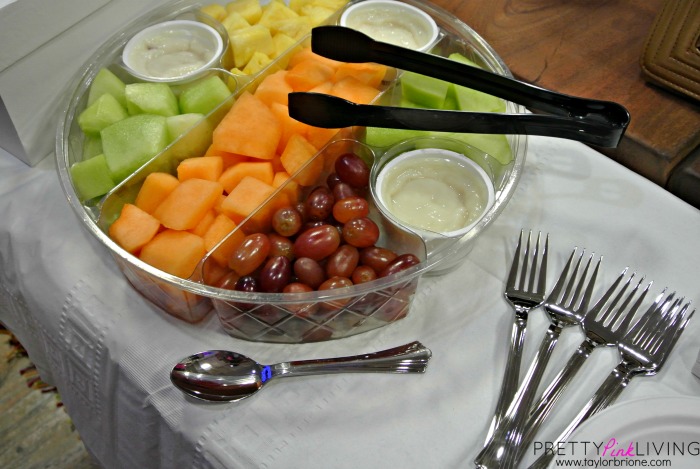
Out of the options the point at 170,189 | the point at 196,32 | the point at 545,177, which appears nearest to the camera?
the point at 170,189

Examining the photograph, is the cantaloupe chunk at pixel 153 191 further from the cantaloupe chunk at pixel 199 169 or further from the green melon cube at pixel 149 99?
the green melon cube at pixel 149 99

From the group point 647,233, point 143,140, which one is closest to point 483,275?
point 647,233

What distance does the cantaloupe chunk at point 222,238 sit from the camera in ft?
2.59

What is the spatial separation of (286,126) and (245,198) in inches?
5.8

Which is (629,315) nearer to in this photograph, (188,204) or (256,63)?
(188,204)

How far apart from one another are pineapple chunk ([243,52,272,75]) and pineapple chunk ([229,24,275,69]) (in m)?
0.01

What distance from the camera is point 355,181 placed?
34.3 inches

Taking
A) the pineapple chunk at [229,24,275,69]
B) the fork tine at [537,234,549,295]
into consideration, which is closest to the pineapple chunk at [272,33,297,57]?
the pineapple chunk at [229,24,275,69]

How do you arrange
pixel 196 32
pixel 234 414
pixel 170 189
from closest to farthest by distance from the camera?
pixel 234 414 < pixel 170 189 < pixel 196 32

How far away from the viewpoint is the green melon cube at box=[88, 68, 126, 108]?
3.20ft

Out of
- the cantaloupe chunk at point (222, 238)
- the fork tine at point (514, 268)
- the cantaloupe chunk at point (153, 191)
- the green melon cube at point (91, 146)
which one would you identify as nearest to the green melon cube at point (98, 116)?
the green melon cube at point (91, 146)

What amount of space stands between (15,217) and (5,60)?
0.22 metres

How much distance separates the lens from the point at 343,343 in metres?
0.78

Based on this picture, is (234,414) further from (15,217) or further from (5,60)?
(5,60)
